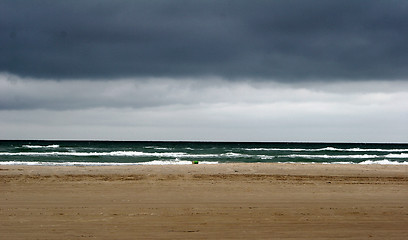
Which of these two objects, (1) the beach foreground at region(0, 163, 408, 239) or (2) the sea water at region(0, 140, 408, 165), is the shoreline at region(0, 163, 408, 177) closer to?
(1) the beach foreground at region(0, 163, 408, 239)

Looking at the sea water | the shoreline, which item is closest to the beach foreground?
the shoreline

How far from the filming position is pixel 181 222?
922 cm

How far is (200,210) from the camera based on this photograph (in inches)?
419

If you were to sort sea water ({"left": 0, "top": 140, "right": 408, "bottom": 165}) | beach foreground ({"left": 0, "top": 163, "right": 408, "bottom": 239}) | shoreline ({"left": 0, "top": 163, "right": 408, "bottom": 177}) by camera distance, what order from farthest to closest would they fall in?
sea water ({"left": 0, "top": 140, "right": 408, "bottom": 165}) < shoreline ({"left": 0, "top": 163, "right": 408, "bottom": 177}) < beach foreground ({"left": 0, "top": 163, "right": 408, "bottom": 239})

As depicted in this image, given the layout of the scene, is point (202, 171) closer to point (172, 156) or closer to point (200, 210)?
point (200, 210)

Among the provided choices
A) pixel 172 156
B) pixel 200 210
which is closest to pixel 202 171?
pixel 200 210

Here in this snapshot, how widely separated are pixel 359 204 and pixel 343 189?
12.2 feet

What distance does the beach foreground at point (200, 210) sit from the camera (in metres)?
8.33

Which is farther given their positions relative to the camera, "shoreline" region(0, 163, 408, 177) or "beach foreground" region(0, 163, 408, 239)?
"shoreline" region(0, 163, 408, 177)

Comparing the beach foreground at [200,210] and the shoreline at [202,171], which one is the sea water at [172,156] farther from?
the beach foreground at [200,210]

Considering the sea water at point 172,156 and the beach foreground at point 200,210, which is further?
the sea water at point 172,156

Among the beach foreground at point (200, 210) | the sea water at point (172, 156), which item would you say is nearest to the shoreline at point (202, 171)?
the beach foreground at point (200, 210)

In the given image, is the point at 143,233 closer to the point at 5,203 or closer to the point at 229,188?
the point at 5,203

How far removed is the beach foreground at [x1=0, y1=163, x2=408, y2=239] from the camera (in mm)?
8328
